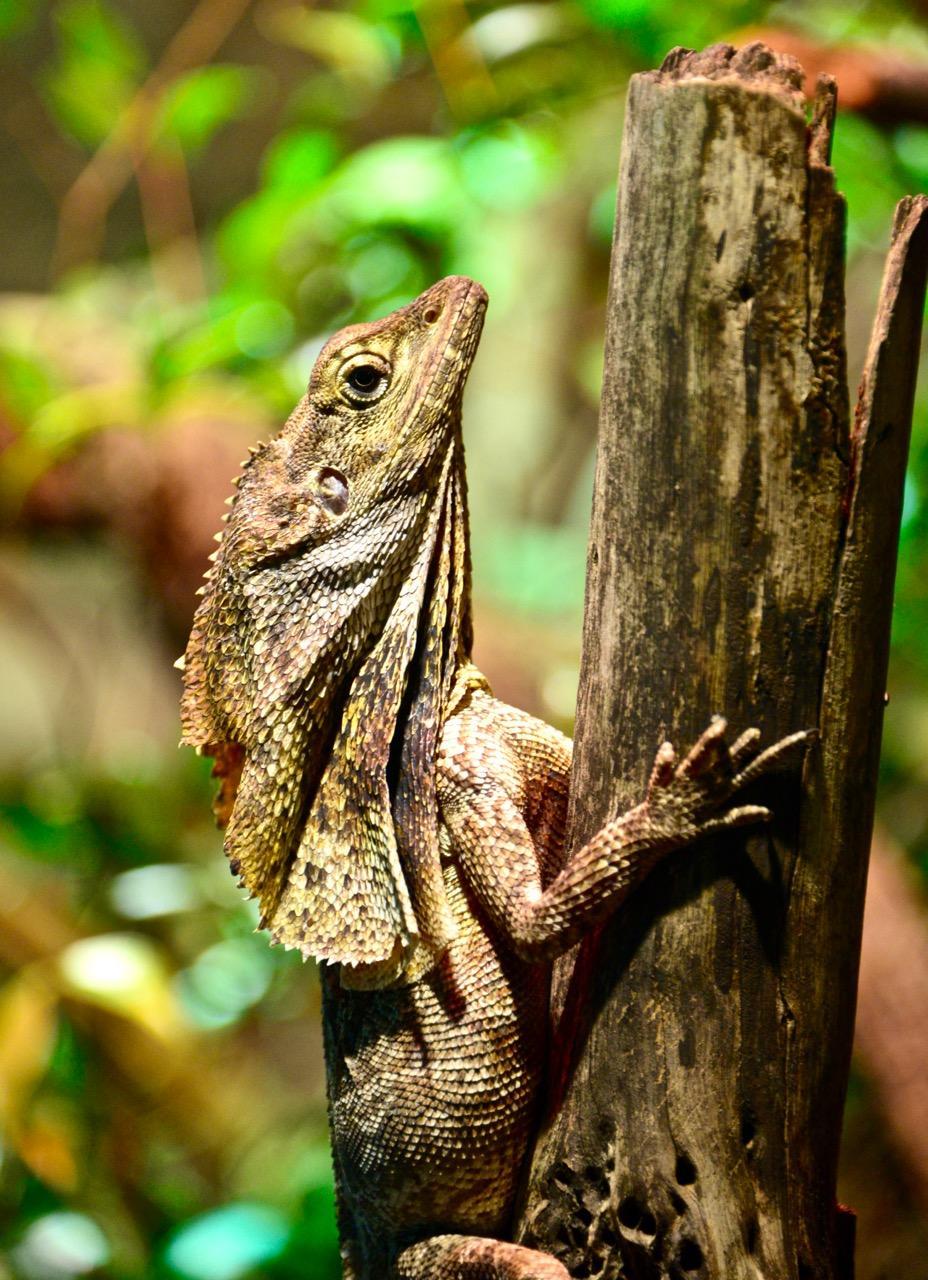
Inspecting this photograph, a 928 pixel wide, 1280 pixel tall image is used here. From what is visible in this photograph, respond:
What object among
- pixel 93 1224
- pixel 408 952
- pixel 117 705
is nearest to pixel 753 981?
pixel 408 952

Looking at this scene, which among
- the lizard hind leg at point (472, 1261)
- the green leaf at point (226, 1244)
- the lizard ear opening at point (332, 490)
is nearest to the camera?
the lizard hind leg at point (472, 1261)

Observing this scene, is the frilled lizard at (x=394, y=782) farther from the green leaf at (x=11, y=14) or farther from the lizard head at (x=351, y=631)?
the green leaf at (x=11, y=14)

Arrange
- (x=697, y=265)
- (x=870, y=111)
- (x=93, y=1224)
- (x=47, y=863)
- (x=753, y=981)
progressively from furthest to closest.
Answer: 1. (x=47, y=863)
2. (x=93, y=1224)
3. (x=870, y=111)
4. (x=753, y=981)
5. (x=697, y=265)

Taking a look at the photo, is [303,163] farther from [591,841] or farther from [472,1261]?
[472,1261]

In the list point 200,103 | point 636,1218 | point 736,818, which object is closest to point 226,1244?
point 636,1218

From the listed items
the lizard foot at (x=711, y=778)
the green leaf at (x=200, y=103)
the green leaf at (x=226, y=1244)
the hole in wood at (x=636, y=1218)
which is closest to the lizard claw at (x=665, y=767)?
the lizard foot at (x=711, y=778)

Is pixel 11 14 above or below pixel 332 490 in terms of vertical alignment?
above

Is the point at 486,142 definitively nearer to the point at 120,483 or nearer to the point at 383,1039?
the point at 120,483
